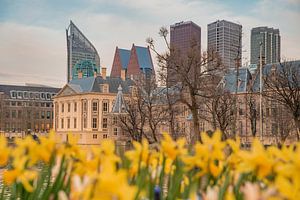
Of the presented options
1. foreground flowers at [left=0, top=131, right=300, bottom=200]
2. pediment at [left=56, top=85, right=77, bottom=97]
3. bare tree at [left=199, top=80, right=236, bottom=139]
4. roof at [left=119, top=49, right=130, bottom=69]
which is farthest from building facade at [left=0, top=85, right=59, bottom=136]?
foreground flowers at [left=0, top=131, right=300, bottom=200]

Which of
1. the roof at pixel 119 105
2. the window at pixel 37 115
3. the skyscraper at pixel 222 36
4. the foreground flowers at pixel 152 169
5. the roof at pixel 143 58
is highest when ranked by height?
the roof at pixel 143 58

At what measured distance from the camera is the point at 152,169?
2229 mm

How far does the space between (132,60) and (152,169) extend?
4387 inches

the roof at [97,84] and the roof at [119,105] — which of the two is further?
the roof at [97,84]

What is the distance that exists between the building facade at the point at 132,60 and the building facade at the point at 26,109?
25.1 m

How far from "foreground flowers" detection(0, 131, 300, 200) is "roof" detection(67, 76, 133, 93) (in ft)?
193

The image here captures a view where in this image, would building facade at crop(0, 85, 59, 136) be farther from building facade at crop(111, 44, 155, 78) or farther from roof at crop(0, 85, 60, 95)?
building facade at crop(111, 44, 155, 78)

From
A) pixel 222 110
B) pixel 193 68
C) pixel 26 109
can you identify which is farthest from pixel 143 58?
pixel 193 68

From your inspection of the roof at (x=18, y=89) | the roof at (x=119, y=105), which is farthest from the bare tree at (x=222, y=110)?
the roof at (x=18, y=89)

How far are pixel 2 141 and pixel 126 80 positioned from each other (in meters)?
62.4

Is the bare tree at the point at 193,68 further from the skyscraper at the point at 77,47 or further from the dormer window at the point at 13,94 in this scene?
the skyscraper at the point at 77,47

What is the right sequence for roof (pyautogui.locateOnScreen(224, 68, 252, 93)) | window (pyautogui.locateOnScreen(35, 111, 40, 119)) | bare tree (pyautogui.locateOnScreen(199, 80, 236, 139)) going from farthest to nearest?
window (pyautogui.locateOnScreen(35, 111, 40, 119)), roof (pyautogui.locateOnScreen(224, 68, 252, 93)), bare tree (pyautogui.locateOnScreen(199, 80, 236, 139))

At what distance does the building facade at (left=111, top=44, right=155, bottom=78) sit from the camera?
110m

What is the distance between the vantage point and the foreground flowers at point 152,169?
3.87ft
